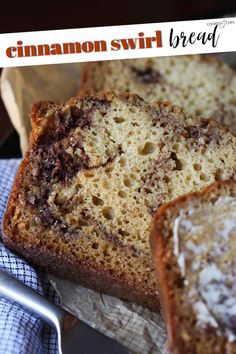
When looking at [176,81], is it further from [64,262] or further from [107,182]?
[64,262]

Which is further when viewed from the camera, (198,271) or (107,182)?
(107,182)

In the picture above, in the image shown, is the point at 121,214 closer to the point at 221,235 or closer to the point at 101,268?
the point at 101,268

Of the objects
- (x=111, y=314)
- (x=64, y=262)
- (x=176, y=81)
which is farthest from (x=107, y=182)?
(x=176, y=81)

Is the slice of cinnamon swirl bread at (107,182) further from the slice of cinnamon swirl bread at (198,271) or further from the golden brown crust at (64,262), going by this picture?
the slice of cinnamon swirl bread at (198,271)

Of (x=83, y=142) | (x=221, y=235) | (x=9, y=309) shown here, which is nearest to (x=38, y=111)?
(x=83, y=142)

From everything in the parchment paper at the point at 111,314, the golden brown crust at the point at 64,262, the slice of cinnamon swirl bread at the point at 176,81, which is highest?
the slice of cinnamon swirl bread at the point at 176,81

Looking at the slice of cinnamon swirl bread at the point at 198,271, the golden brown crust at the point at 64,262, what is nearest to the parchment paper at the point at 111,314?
the golden brown crust at the point at 64,262
